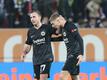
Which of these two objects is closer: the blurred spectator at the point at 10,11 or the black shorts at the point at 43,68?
the black shorts at the point at 43,68

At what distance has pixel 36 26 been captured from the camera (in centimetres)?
1162

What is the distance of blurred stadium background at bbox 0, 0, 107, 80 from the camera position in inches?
560

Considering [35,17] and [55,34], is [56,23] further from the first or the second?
[55,34]

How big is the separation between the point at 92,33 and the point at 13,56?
2.32 metres

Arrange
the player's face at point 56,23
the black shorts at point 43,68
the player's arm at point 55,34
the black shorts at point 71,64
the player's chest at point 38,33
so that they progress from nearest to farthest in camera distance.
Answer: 1. the player's face at point 56,23
2. the black shorts at point 71,64
3. the black shorts at point 43,68
4. the player's chest at point 38,33
5. the player's arm at point 55,34

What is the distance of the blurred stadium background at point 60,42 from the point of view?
46.7 feet

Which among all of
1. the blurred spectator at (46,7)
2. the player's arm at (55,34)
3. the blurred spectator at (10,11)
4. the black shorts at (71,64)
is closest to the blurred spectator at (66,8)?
the blurred spectator at (46,7)

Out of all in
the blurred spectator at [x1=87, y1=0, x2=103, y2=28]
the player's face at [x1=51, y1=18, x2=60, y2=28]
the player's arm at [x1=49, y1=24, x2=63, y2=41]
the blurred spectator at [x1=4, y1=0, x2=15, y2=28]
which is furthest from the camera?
the blurred spectator at [x1=87, y1=0, x2=103, y2=28]

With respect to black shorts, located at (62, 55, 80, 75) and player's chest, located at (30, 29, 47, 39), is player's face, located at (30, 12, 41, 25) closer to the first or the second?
player's chest, located at (30, 29, 47, 39)

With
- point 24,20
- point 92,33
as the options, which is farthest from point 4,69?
point 92,33

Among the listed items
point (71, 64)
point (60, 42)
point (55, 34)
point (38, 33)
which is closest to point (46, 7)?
point (60, 42)

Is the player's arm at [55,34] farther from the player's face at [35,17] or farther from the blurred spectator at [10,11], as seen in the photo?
the blurred spectator at [10,11]

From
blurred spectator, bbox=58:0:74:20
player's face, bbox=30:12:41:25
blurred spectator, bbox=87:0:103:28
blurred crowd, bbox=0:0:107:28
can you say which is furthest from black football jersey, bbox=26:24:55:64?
blurred spectator, bbox=87:0:103:28

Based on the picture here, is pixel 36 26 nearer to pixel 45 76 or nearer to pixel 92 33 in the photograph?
pixel 45 76
